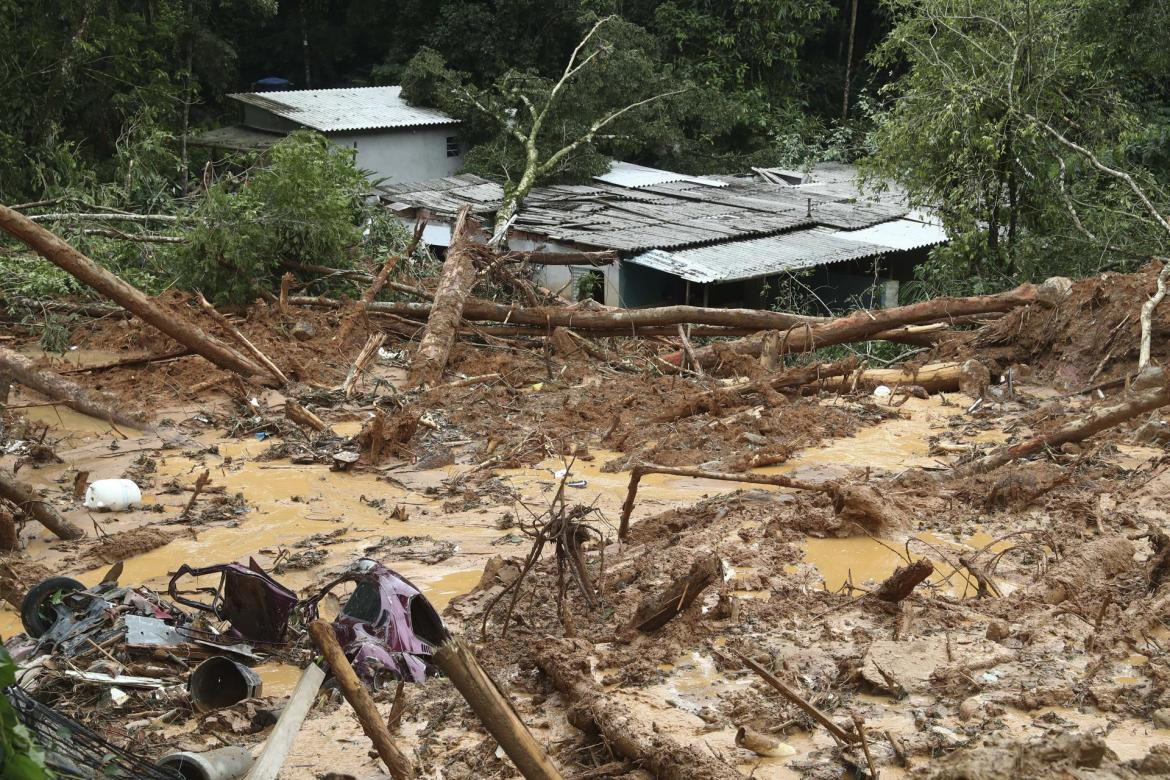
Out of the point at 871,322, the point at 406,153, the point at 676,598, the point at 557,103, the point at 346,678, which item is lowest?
the point at 871,322

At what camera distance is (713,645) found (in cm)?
475

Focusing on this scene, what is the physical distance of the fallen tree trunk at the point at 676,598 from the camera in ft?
15.4

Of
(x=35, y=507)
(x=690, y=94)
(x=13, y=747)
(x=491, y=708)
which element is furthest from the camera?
(x=690, y=94)

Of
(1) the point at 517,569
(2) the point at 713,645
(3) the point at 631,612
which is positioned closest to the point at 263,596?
(1) the point at 517,569

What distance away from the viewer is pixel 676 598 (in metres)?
4.70

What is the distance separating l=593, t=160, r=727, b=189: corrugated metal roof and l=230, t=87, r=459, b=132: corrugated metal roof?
345cm

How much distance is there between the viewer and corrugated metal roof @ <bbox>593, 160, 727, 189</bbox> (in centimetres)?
2211

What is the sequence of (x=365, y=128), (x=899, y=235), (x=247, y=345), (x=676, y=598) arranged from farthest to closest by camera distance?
(x=365, y=128) → (x=899, y=235) → (x=247, y=345) → (x=676, y=598)

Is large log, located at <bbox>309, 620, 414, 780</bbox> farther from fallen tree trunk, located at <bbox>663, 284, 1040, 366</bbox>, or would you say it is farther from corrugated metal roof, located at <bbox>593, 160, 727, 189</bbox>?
corrugated metal roof, located at <bbox>593, 160, 727, 189</bbox>

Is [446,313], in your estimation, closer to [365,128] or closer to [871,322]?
[871,322]

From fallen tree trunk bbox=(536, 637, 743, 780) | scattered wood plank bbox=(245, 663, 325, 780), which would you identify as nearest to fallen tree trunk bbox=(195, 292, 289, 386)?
fallen tree trunk bbox=(536, 637, 743, 780)

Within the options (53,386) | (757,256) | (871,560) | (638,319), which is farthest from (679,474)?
(757,256)

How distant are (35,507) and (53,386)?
1992mm

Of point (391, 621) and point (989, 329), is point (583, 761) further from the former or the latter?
point (989, 329)
